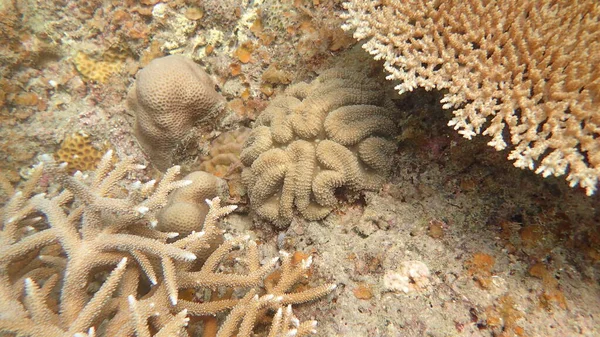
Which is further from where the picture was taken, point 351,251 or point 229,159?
point 229,159

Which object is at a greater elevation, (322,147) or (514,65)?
(514,65)

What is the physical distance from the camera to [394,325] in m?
2.07

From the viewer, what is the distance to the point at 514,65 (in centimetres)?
199

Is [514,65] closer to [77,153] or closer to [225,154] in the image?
[225,154]

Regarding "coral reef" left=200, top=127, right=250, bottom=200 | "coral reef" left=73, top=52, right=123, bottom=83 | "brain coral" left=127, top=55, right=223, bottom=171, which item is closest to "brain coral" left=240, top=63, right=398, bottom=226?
"coral reef" left=200, top=127, right=250, bottom=200

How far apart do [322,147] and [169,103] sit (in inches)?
61.9

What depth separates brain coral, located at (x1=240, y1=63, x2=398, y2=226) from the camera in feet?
8.52

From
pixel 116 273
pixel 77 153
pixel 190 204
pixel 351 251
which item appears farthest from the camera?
pixel 77 153

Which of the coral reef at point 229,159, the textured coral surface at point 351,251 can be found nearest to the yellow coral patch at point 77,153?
the textured coral surface at point 351,251

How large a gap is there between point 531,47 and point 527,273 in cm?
135

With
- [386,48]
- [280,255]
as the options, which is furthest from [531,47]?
[280,255]

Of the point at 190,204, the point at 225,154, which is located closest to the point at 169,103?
the point at 225,154

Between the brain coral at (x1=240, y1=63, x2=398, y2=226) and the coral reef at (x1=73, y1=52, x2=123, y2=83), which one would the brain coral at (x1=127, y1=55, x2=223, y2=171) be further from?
the brain coral at (x1=240, y1=63, x2=398, y2=226)

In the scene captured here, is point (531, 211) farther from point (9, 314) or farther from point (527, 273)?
point (9, 314)
